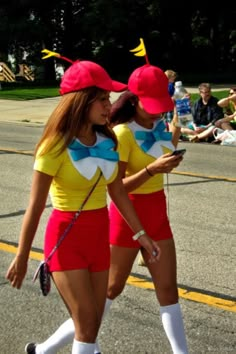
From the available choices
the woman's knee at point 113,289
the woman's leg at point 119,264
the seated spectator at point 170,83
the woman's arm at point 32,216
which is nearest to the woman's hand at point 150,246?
the woman's leg at point 119,264

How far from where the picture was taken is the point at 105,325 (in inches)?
183

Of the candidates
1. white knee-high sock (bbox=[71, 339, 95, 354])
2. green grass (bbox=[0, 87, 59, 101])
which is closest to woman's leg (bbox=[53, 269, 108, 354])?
white knee-high sock (bbox=[71, 339, 95, 354])

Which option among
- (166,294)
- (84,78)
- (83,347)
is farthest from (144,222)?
(84,78)

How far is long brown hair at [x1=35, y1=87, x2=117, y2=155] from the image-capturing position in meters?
3.28

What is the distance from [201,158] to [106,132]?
9465 mm

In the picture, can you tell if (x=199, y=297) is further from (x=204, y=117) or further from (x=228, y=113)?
A: (x=228, y=113)

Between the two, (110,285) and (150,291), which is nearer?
(110,285)

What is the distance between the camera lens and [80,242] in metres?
3.34

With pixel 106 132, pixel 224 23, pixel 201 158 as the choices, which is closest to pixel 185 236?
pixel 106 132

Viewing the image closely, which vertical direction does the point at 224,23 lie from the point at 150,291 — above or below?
below

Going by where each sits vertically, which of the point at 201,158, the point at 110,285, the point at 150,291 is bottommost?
the point at 201,158

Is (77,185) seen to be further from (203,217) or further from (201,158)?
(201,158)

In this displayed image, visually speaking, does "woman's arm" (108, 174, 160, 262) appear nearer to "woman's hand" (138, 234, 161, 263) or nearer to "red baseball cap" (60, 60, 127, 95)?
"woman's hand" (138, 234, 161, 263)

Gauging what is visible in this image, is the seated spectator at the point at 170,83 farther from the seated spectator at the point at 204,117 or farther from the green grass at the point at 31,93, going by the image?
the green grass at the point at 31,93
